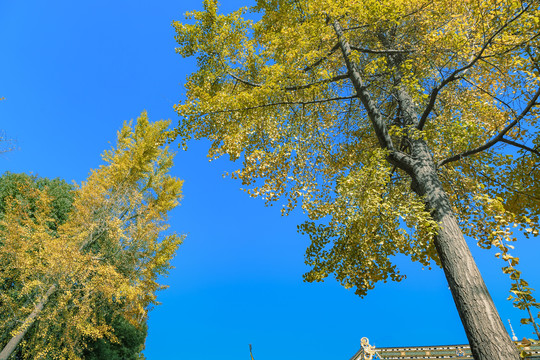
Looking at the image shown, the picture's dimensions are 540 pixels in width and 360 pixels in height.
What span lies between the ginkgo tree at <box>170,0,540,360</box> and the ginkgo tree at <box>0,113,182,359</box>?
15.7 ft

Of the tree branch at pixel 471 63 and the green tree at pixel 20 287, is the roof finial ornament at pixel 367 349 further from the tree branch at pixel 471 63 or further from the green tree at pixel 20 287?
the green tree at pixel 20 287

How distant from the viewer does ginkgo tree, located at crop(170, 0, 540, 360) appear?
180 inches

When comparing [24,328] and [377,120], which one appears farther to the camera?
[24,328]

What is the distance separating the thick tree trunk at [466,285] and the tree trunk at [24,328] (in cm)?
1148

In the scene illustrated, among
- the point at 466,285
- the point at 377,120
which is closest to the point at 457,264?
the point at 466,285

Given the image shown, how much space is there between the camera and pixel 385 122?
6508 millimetres

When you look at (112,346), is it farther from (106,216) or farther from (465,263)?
(465,263)

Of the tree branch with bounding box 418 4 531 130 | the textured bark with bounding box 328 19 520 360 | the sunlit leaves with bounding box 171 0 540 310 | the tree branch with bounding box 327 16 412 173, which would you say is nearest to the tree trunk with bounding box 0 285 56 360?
the sunlit leaves with bounding box 171 0 540 310

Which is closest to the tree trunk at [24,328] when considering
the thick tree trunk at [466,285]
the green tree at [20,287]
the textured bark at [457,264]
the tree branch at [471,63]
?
the green tree at [20,287]

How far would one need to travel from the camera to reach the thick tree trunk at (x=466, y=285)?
3.44 meters

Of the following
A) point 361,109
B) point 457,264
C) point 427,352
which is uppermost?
point 361,109

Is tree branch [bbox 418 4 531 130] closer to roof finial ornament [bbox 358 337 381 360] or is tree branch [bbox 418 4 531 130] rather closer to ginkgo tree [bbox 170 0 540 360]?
ginkgo tree [bbox 170 0 540 360]

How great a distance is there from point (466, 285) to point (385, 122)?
362 centimetres

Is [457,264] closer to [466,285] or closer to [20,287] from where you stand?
[466,285]
